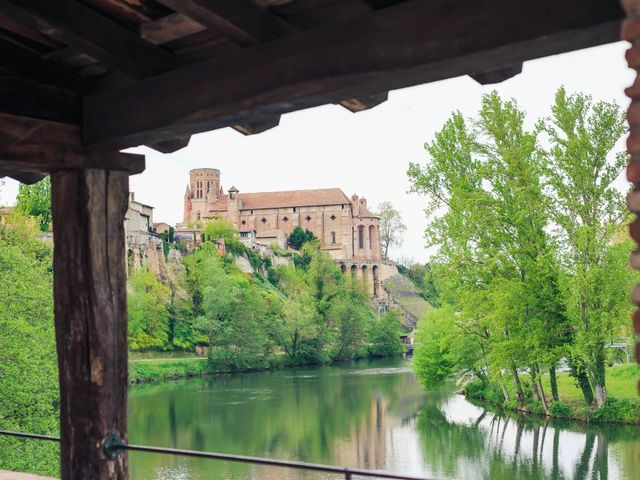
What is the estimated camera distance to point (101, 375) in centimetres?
352

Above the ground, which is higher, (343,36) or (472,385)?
(343,36)

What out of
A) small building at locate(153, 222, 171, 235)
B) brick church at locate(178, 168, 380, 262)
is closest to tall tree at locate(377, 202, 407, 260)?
brick church at locate(178, 168, 380, 262)

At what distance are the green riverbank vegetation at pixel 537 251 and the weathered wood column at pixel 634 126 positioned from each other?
19465 mm

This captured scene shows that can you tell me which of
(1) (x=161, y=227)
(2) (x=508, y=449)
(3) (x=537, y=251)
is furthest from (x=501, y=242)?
(1) (x=161, y=227)

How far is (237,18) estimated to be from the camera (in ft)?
8.76

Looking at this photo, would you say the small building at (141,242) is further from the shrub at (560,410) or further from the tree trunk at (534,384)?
the shrub at (560,410)

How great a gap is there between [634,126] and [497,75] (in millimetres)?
972

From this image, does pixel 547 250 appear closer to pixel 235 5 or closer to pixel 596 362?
pixel 596 362

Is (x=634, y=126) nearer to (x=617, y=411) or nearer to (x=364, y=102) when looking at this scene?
(x=364, y=102)

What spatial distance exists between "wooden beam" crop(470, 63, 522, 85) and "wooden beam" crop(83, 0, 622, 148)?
256mm

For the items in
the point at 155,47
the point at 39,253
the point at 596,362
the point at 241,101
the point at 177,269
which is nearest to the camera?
the point at 241,101

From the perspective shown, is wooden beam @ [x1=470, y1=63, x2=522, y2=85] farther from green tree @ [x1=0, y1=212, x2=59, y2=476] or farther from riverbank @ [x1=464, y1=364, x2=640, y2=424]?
riverbank @ [x1=464, y1=364, x2=640, y2=424]

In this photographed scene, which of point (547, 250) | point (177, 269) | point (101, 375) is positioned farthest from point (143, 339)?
point (101, 375)

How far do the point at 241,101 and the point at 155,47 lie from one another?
0.63 metres
